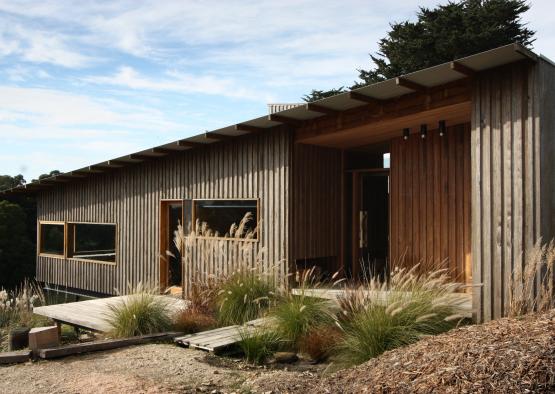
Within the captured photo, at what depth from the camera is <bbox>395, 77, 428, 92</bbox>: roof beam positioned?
6.31 meters

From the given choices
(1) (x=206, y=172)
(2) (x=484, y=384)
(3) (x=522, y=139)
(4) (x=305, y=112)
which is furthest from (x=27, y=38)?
(2) (x=484, y=384)

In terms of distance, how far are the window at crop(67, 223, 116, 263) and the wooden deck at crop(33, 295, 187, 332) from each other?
311 cm

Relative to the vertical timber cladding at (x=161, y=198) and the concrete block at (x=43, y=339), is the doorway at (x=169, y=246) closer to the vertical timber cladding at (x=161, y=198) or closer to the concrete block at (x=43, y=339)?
the vertical timber cladding at (x=161, y=198)

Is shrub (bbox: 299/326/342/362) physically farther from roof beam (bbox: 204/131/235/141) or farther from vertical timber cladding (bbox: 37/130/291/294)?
roof beam (bbox: 204/131/235/141)

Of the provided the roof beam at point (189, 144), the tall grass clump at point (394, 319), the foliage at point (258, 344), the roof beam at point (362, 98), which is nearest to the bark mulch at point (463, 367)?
the tall grass clump at point (394, 319)

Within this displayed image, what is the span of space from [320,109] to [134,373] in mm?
4469

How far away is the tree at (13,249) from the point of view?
18.9 meters

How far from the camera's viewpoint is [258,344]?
219 inches

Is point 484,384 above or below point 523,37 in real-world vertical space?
below

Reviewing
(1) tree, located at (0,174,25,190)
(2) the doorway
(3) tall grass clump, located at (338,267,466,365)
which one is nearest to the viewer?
(3) tall grass clump, located at (338,267,466,365)

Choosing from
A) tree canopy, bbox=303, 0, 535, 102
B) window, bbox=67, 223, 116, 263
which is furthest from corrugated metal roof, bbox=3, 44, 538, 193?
tree canopy, bbox=303, 0, 535, 102

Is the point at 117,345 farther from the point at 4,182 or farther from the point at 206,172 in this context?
the point at 4,182

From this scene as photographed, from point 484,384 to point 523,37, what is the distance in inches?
872

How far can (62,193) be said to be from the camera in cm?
1339
